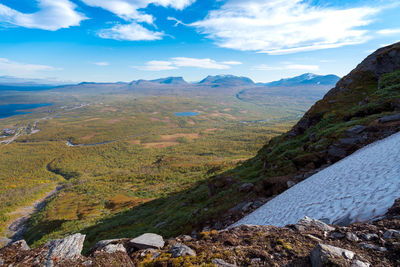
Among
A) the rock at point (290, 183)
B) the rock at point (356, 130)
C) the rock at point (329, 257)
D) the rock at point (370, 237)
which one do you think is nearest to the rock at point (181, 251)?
the rock at point (329, 257)

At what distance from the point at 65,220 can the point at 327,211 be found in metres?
71.1

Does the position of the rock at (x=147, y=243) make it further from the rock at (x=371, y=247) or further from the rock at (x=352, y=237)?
the rock at (x=371, y=247)

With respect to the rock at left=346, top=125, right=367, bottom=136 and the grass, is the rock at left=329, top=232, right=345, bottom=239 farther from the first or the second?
the rock at left=346, top=125, right=367, bottom=136

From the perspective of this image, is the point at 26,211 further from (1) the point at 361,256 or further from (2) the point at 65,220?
(1) the point at 361,256

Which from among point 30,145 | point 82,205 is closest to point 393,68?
point 82,205

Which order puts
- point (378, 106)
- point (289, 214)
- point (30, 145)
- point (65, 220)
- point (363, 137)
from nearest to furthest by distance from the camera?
point (289, 214), point (363, 137), point (378, 106), point (65, 220), point (30, 145)

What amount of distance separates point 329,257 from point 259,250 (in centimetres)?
216

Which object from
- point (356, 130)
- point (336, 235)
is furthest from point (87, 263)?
point (356, 130)

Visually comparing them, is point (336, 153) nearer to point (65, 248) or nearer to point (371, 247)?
point (371, 247)

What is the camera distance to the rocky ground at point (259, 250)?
4.76 m

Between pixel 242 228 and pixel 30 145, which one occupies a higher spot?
pixel 242 228

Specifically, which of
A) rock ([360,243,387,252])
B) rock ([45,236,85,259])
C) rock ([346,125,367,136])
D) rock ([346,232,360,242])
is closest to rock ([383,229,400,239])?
rock ([360,243,387,252])

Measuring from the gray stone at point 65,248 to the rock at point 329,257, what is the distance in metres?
7.06

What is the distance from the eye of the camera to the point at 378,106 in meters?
23.0
